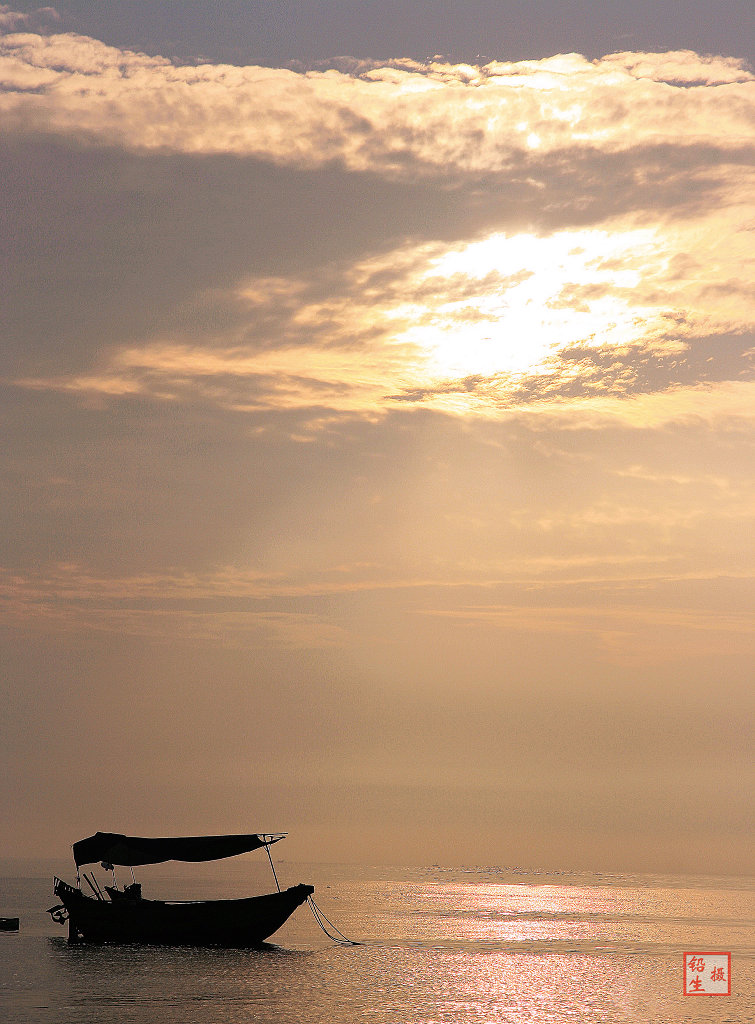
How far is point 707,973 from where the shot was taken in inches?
3127

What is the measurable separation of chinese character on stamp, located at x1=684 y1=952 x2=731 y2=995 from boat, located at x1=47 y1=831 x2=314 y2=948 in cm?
2614

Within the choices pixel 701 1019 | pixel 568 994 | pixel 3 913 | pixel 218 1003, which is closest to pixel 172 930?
pixel 218 1003

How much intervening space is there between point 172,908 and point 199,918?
171 cm

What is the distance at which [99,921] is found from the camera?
65.0 meters

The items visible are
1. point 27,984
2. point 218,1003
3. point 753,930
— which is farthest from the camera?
point 753,930

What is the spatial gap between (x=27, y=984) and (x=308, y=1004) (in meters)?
15.7

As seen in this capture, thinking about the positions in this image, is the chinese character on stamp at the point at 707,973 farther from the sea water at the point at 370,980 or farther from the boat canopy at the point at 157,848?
the boat canopy at the point at 157,848

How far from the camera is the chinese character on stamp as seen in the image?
6546cm

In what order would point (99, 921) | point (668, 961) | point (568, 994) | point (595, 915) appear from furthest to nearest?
1. point (595, 915)
2. point (668, 961)
3. point (99, 921)
4. point (568, 994)

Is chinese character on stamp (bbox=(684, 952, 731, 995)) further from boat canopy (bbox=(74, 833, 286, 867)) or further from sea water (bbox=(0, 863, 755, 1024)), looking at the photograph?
boat canopy (bbox=(74, 833, 286, 867))

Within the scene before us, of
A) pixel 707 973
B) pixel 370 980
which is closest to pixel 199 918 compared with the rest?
pixel 370 980

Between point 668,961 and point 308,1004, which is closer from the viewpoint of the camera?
point 308,1004

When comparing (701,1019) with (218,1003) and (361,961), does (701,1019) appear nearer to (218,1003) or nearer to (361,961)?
(218,1003)

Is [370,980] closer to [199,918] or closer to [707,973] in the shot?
[199,918]
